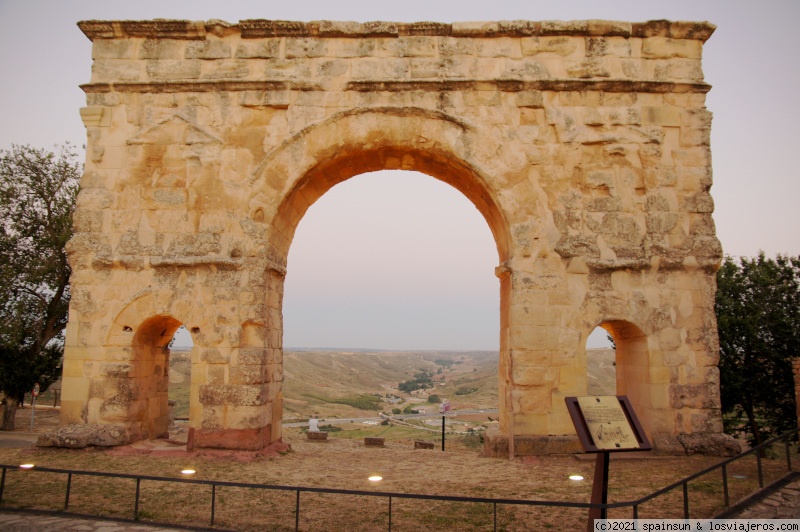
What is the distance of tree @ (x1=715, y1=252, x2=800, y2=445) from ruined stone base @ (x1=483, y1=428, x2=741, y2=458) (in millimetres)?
3633

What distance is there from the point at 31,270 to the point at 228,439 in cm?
802

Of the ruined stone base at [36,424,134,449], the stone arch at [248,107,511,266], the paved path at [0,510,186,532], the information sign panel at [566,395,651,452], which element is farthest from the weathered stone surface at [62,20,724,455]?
the information sign panel at [566,395,651,452]

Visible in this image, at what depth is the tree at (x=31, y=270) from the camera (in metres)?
13.2

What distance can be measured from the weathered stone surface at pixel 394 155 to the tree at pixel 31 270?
5231 mm

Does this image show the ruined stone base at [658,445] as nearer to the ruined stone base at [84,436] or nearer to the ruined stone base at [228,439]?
the ruined stone base at [228,439]

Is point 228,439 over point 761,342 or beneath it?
beneath

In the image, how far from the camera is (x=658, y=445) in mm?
8734

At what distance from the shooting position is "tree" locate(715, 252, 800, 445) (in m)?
11.7

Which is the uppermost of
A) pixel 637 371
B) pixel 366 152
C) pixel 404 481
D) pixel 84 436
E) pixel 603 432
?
pixel 366 152

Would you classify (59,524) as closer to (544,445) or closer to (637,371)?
(544,445)

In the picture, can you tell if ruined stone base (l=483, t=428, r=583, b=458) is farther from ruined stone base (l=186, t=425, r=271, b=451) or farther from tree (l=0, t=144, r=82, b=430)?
tree (l=0, t=144, r=82, b=430)

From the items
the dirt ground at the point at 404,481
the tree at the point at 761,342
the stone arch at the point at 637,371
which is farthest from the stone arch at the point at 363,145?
the tree at the point at 761,342

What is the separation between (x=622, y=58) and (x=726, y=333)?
21.3ft

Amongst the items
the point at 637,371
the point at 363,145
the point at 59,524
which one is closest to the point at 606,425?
the point at 59,524
